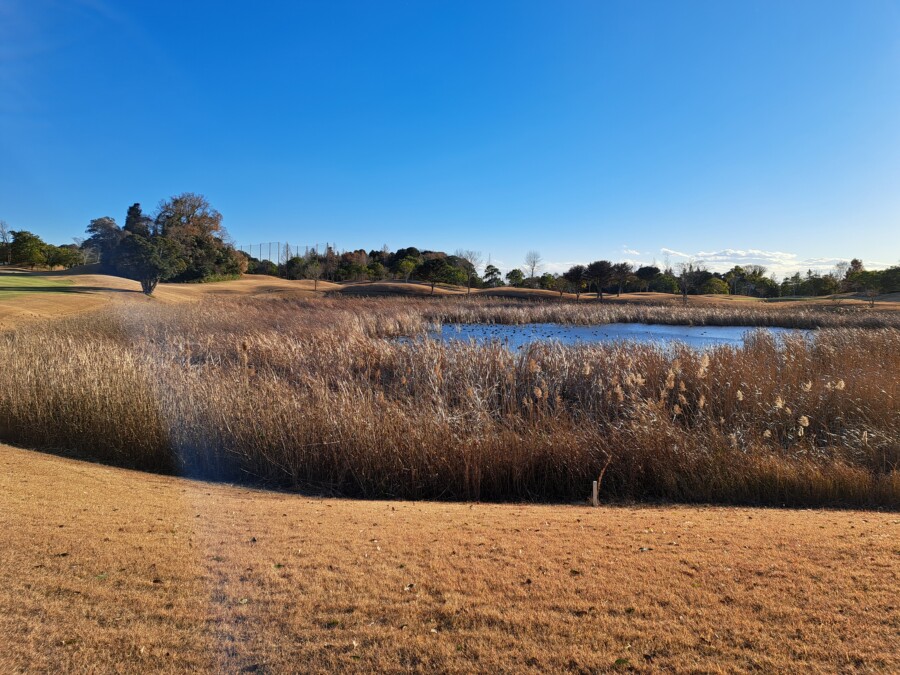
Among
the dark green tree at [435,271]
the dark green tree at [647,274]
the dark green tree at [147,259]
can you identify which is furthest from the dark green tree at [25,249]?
the dark green tree at [647,274]

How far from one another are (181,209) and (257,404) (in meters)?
61.6

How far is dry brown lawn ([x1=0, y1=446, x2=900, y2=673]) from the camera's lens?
1.96m

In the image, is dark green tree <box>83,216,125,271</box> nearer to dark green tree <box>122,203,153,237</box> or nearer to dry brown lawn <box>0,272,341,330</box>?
dark green tree <box>122,203,153,237</box>

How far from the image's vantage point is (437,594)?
8.19ft

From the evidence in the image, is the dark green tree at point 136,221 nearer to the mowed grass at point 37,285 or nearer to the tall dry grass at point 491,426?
the mowed grass at point 37,285

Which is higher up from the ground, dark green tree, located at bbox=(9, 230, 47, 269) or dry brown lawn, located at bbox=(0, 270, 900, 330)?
dark green tree, located at bbox=(9, 230, 47, 269)

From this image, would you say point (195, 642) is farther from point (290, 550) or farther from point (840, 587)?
point (840, 587)

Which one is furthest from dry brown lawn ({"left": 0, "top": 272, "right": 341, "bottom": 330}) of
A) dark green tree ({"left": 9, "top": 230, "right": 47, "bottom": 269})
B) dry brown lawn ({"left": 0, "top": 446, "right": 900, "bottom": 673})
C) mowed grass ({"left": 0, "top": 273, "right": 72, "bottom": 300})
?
dark green tree ({"left": 9, "top": 230, "right": 47, "bottom": 269})

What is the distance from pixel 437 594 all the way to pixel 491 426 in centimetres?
463

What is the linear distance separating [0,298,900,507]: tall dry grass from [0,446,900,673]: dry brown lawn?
2374mm

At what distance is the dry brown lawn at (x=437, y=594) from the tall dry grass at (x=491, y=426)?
2.37 meters

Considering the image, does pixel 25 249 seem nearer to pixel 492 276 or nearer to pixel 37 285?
pixel 37 285

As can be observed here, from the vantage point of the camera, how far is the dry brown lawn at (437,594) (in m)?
1.96

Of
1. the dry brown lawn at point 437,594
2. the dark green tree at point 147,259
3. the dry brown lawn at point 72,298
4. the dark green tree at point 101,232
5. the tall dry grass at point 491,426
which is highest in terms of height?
the dark green tree at point 101,232
